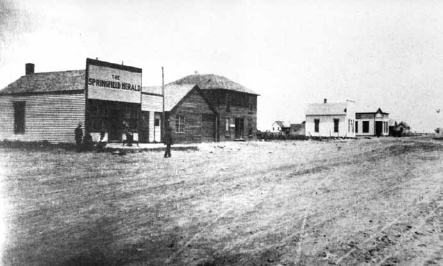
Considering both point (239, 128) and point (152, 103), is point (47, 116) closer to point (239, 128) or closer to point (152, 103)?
point (152, 103)

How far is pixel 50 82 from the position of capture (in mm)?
23359

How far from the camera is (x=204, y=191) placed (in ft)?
31.9

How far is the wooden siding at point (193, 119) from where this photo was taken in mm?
30041

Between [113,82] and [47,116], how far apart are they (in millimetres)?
Answer: 4008

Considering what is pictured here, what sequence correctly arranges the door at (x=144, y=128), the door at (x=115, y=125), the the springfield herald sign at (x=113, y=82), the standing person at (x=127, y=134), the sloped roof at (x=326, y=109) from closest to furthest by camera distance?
the the springfield herald sign at (x=113, y=82) < the standing person at (x=127, y=134) < the door at (x=115, y=125) < the door at (x=144, y=128) < the sloped roof at (x=326, y=109)

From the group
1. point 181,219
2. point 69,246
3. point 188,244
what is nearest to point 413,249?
point 188,244

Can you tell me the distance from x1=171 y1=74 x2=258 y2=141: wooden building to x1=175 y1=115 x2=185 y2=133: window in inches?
244

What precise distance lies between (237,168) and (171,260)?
9102mm

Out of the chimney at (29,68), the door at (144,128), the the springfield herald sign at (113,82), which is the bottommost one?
the door at (144,128)

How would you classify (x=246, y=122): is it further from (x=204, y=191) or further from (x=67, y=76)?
(x=204, y=191)

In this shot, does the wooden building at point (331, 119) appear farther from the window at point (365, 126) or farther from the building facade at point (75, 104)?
the building facade at point (75, 104)

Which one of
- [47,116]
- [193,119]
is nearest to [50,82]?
[47,116]

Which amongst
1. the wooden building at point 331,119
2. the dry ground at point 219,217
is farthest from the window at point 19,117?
the wooden building at point 331,119

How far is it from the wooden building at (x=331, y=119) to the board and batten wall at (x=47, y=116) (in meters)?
39.5
